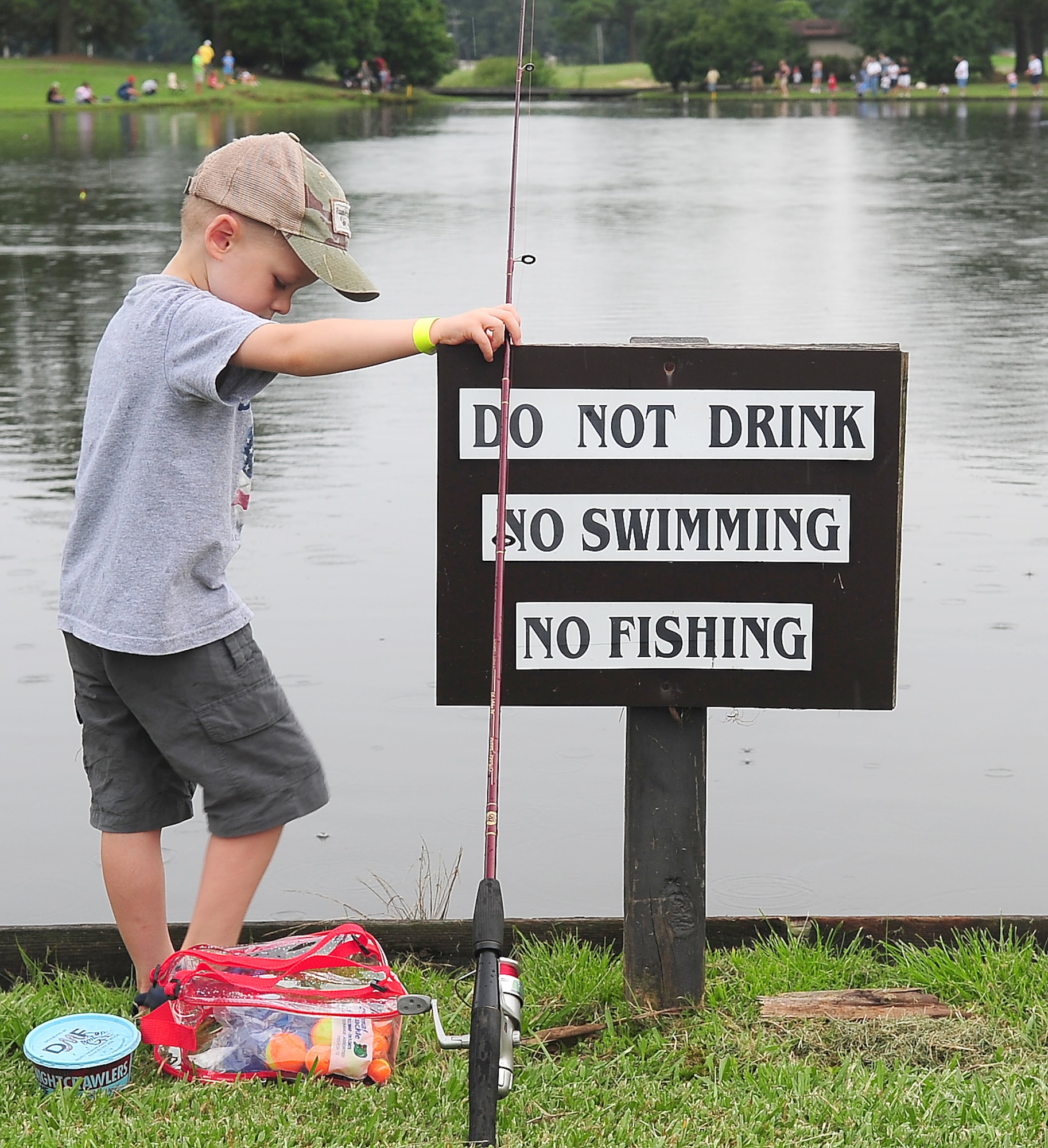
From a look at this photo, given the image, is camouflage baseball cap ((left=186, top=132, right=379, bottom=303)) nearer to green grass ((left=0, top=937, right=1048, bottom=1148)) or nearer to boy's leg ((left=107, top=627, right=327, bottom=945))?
boy's leg ((left=107, top=627, right=327, bottom=945))

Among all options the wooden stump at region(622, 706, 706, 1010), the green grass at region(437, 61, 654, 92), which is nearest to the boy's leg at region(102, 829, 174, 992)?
the wooden stump at region(622, 706, 706, 1010)

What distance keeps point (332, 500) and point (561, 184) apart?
59.1 ft

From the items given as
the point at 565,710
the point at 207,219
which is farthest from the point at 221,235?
the point at 565,710

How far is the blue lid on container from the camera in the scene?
295 cm

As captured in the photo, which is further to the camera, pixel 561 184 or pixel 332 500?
pixel 561 184

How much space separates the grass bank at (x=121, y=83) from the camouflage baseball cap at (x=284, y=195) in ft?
178

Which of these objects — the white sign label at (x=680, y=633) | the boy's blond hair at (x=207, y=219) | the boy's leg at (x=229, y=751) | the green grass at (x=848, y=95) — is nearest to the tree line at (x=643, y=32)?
the green grass at (x=848, y=95)

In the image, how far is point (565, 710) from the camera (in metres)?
5.52

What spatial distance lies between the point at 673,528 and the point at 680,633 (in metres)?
0.20

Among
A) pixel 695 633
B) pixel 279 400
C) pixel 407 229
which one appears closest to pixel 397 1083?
pixel 695 633

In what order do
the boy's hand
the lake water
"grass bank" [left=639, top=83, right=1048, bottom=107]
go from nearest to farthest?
1. the boy's hand
2. the lake water
3. "grass bank" [left=639, top=83, right=1048, bottom=107]

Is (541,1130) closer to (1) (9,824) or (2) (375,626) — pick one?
(1) (9,824)

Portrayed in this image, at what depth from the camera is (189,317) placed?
294cm

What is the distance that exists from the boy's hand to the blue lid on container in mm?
1336
